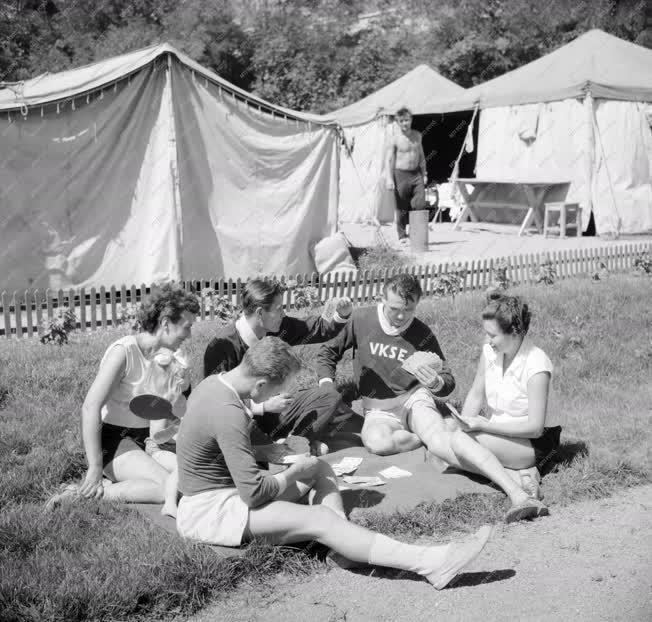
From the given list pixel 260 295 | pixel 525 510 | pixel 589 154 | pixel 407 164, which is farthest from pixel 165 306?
pixel 589 154

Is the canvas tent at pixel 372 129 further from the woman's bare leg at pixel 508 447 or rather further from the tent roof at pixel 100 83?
the woman's bare leg at pixel 508 447

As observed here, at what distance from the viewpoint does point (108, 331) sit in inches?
360

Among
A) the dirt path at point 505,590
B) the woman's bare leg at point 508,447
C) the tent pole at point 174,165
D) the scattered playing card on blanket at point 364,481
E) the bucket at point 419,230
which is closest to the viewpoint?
the dirt path at point 505,590

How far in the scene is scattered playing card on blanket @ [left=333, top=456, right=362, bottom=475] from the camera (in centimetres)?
544

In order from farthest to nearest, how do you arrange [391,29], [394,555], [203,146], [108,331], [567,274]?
[391,29] → [567,274] → [203,146] → [108,331] → [394,555]

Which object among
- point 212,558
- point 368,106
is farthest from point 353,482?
point 368,106

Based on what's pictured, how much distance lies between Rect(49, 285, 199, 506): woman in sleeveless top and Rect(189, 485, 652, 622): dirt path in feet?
3.81

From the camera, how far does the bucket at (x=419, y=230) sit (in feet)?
45.9

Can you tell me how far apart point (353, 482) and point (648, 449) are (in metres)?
2.16

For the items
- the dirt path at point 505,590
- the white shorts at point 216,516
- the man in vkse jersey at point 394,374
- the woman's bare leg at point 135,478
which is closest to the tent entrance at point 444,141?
the man in vkse jersey at point 394,374

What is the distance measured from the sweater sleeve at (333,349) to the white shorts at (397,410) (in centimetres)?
39

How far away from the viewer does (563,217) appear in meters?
16.4

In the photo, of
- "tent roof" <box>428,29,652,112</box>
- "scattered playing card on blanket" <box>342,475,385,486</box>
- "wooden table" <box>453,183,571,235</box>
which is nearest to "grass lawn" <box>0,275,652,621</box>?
"scattered playing card on blanket" <box>342,475,385,486</box>

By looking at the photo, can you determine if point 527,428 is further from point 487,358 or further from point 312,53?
point 312,53
